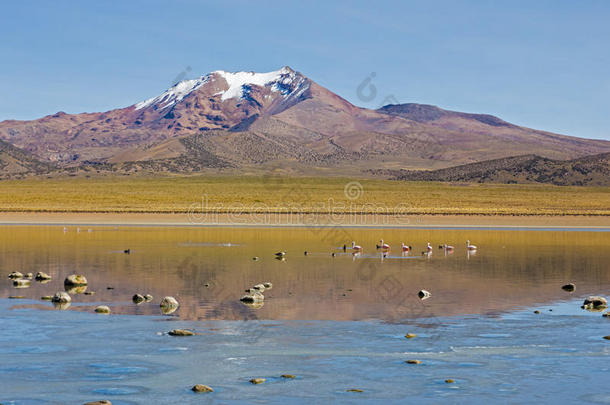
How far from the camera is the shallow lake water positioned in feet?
45.1

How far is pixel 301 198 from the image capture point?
105m

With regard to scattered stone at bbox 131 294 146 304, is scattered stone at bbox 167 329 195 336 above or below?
below

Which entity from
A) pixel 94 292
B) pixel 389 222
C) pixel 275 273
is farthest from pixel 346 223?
pixel 94 292

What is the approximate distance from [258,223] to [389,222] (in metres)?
12.8

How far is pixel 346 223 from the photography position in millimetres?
70312

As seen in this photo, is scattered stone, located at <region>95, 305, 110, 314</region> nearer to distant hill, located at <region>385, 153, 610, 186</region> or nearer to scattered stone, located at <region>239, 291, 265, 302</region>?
scattered stone, located at <region>239, 291, 265, 302</region>

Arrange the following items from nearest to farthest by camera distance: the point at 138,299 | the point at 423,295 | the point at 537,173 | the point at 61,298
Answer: the point at 61,298 → the point at 138,299 → the point at 423,295 → the point at 537,173

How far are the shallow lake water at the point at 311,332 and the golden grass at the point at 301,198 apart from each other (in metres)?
50.8

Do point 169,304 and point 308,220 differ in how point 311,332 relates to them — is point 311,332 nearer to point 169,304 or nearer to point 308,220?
point 169,304

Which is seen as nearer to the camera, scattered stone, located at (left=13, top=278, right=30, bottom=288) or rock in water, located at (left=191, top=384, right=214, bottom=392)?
rock in water, located at (left=191, top=384, right=214, bottom=392)

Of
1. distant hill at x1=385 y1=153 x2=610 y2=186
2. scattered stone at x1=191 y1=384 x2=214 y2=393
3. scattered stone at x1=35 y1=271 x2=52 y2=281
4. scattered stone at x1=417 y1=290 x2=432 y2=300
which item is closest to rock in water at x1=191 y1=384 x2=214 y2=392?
scattered stone at x1=191 y1=384 x2=214 y2=393

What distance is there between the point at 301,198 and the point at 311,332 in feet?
283

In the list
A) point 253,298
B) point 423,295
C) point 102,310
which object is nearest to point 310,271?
point 423,295

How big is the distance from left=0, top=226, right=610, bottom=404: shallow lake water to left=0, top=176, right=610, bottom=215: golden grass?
50.8 meters
